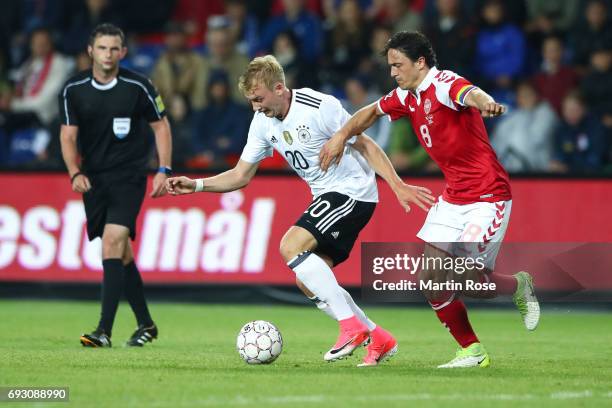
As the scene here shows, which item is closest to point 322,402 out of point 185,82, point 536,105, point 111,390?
point 111,390

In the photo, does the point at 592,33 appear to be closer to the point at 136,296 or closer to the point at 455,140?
the point at 136,296

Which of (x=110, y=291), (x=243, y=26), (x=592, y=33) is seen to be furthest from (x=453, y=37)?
(x=110, y=291)

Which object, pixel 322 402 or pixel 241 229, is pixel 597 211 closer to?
pixel 241 229

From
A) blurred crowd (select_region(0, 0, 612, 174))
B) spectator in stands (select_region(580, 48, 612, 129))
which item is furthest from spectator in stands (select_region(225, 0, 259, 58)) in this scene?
spectator in stands (select_region(580, 48, 612, 129))

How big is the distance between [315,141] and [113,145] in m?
2.32

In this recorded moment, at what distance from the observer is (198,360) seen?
355 inches

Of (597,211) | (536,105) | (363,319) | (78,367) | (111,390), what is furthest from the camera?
(536,105)

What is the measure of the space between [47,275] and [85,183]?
5.33m

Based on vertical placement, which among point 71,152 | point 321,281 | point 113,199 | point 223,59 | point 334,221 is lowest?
point 321,281

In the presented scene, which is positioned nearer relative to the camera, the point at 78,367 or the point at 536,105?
the point at 78,367

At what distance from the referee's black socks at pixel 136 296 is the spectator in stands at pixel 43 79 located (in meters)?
7.86

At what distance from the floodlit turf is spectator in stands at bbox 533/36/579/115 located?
12.7 feet

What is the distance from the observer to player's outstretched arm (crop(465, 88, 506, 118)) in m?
7.45

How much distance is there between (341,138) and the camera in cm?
861
